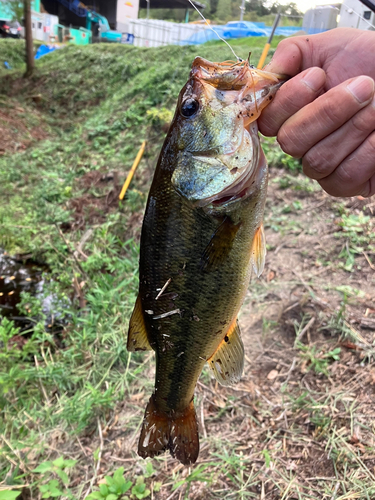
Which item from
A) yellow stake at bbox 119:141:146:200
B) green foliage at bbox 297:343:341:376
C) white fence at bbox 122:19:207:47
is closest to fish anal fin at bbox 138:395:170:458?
green foliage at bbox 297:343:341:376

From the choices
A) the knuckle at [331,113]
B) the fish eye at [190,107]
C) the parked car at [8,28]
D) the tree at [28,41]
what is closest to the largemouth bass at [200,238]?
the fish eye at [190,107]

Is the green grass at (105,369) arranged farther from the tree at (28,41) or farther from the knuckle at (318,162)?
the tree at (28,41)

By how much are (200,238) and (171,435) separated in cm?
103

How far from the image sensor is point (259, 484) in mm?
2145

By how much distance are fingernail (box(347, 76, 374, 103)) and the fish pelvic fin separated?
5.11 ft

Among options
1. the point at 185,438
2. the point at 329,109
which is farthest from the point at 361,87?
the point at 185,438

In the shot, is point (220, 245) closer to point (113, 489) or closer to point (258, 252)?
point (258, 252)

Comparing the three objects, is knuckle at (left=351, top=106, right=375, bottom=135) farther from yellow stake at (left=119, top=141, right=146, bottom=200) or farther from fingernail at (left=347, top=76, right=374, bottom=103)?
yellow stake at (left=119, top=141, right=146, bottom=200)

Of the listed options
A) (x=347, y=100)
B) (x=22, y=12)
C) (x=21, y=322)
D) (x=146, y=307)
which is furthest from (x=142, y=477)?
(x=22, y=12)

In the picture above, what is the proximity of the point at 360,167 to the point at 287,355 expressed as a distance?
183 centimetres

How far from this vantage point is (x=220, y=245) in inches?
56.9

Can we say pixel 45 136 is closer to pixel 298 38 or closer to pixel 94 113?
pixel 94 113

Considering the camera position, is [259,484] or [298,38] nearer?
[298,38]

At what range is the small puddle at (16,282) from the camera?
5031 millimetres
